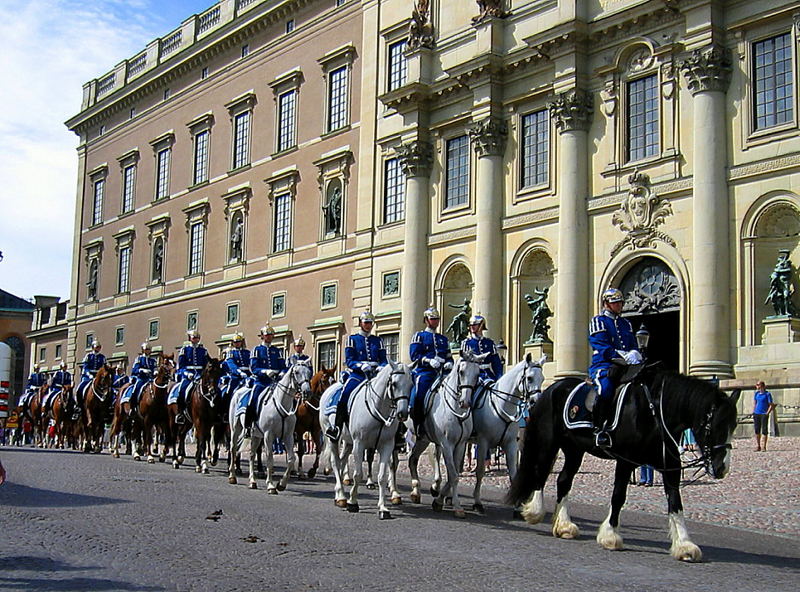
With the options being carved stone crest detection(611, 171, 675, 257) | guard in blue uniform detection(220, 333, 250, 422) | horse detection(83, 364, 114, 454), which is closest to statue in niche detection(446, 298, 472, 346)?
carved stone crest detection(611, 171, 675, 257)

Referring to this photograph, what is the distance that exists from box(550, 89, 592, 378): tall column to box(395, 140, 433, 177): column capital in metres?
7.24

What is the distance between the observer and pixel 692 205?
30.1 m

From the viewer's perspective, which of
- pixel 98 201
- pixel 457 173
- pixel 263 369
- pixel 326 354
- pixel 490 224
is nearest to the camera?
pixel 263 369

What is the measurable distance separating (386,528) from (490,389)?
351cm

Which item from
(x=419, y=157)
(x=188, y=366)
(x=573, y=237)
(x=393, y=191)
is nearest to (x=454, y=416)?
(x=188, y=366)

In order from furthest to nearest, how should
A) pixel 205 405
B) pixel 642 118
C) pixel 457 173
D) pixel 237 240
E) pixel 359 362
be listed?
1. pixel 237 240
2. pixel 457 173
3. pixel 642 118
4. pixel 205 405
5. pixel 359 362

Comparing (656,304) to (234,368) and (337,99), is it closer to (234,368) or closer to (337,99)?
(234,368)

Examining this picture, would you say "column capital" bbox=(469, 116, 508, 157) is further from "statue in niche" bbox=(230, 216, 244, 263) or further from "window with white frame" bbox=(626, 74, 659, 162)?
"statue in niche" bbox=(230, 216, 244, 263)

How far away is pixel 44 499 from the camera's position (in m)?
15.4

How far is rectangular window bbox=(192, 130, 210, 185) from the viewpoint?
182ft

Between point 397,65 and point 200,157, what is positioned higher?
point 397,65

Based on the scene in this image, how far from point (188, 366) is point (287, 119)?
27903 mm

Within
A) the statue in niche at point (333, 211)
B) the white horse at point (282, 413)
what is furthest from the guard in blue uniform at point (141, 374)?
the statue in niche at point (333, 211)

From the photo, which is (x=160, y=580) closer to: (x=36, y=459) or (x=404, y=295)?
(x=36, y=459)
